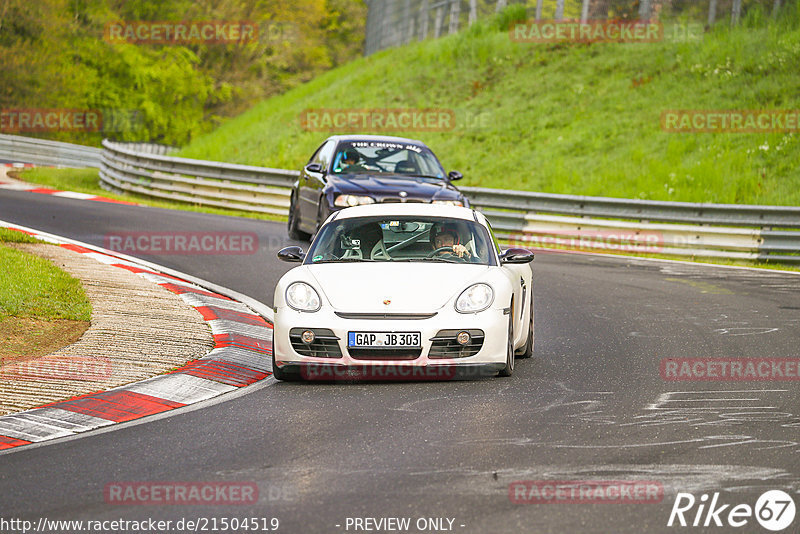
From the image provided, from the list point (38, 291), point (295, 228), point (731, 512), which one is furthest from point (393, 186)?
point (731, 512)

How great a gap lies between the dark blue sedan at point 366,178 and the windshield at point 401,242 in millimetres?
5415

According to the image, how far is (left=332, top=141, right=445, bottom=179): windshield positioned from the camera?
16.3m

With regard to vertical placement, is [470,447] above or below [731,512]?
below

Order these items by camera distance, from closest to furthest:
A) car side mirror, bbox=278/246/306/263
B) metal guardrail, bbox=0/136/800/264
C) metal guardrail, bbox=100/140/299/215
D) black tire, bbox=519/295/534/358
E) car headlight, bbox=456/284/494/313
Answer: car headlight, bbox=456/284/494/313
car side mirror, bbox=278/246/306/263
black tire, bbox=519/295/534/358
metal guardrail, bbox=0/136/800/264
metal guardrail, bbox=100/140/299/215

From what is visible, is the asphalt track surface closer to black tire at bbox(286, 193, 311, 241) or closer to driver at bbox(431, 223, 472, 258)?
driver at bbox(431, 223, 472, 258)

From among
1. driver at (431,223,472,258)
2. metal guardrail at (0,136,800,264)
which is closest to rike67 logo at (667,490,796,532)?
driver at (431,223,472,258)

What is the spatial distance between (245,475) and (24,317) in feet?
17.4

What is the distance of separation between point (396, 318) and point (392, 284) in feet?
1.02

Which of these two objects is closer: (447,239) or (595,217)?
(447,239)

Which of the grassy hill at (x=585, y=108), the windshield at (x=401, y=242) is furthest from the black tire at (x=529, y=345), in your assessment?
the grassy hill at (x=585, y=108)

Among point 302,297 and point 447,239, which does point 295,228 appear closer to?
point 447,239

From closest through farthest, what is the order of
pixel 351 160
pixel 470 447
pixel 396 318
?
pixel 470 447 → pixel 396 318 → pixel 351 160

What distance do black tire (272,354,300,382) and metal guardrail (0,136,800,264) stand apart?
1210 cm

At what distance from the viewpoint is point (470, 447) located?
20.7 feet
